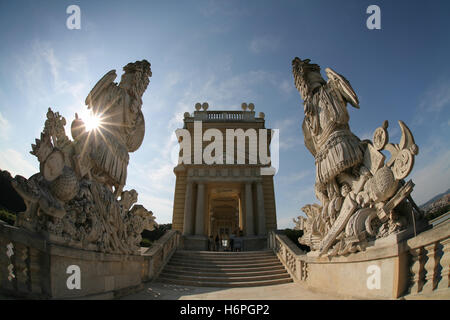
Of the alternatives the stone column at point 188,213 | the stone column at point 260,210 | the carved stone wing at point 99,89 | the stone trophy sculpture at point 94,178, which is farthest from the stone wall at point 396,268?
the stone column at point 188,213

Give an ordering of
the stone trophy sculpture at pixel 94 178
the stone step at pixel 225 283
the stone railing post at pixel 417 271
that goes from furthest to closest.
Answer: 1. the stone step at pixel 225 283
2. the stone trophy sculpture at pixel 94 178
3. the stone railing post at pixel 417 271

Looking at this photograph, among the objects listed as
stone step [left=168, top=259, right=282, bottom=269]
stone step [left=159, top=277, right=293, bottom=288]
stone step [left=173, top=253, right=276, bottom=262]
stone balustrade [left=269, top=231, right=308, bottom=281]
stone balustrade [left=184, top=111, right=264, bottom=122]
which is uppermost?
stone balustrade [left=184, top=111, right=264, bottom=122]

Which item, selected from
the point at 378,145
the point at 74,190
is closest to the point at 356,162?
the point at 378,145

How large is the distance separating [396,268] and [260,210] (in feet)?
45.5

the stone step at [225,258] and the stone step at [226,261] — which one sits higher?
the stone step at [225,258]

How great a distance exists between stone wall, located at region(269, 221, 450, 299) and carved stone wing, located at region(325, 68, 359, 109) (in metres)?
3.53

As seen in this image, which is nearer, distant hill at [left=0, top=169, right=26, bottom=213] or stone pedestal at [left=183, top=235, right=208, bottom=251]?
stone pedestal at [left=183, top=235, right=208, bottom=251]

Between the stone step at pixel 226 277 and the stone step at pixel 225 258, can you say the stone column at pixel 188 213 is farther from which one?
the stone step at pixel 226 277

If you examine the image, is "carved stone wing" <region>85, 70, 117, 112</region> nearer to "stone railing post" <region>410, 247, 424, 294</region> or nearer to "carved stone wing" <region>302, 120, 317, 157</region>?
"carved stone wing" <region>302, 120, 317, 157</region>

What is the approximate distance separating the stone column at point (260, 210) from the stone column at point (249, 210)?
1.71ft

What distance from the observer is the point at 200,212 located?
57.4 feet

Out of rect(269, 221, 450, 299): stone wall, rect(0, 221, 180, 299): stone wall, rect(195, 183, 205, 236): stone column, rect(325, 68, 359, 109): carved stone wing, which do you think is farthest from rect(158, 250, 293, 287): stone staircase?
rect(325, 68, 359, 109): carved stone wing

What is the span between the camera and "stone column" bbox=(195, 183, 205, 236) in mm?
17000

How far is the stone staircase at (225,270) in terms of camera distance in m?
9.57
